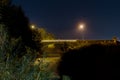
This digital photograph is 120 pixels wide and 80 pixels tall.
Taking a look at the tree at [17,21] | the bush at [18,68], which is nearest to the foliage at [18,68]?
the bush at [18,68]

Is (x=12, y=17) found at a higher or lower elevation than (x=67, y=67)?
higher

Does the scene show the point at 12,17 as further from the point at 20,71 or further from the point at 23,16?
the point at 20,71

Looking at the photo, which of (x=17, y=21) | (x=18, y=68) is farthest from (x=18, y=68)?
(x=17, y=21)

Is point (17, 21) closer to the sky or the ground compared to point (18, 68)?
closer to the sky

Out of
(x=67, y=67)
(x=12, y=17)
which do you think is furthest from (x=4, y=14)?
(x=67, y=67)

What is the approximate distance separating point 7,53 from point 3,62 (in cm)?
39

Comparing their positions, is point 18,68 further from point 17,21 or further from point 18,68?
point 17,21

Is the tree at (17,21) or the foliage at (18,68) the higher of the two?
the tree at (17,21)

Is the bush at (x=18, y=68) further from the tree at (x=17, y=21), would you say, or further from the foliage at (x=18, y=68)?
the tree at (x=17, y=21)

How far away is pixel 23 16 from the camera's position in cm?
1886

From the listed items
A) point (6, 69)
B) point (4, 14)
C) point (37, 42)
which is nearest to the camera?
point (6, 69)

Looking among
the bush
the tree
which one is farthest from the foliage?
the tree

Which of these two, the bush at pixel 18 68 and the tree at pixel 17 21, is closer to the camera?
the bush at pixel 18 68

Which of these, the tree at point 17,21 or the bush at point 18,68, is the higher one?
the tree at point 17,21
